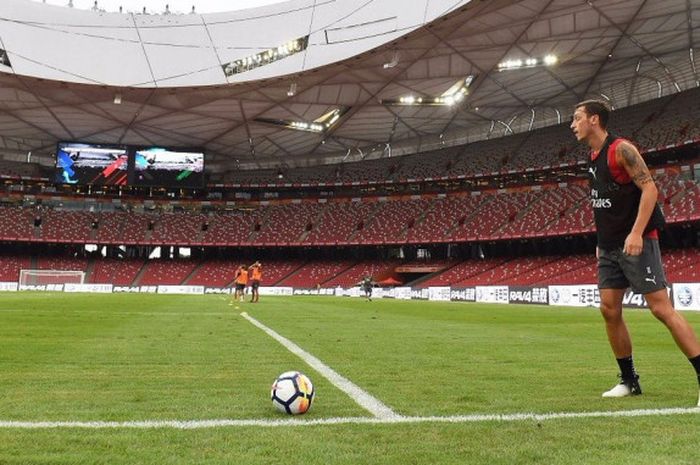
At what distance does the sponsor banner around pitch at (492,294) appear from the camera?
111 feet

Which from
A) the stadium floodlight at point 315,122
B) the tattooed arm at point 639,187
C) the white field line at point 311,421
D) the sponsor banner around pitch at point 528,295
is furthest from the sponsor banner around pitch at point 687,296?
the stadium floodlight at point 315,122

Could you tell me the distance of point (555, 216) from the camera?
52.0 metres

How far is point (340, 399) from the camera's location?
471 centimetres

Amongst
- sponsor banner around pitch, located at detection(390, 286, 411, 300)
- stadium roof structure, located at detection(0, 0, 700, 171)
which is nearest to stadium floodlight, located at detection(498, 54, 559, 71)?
stadium roof structure, located at detection(0, 0, 700, 171)

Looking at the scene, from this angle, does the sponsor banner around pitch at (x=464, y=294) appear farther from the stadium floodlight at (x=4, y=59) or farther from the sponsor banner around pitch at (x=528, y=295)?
the stadium floodlight at (x=4, y=59)

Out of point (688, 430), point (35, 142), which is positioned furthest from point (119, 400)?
point (35, 142)

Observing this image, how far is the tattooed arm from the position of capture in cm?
466

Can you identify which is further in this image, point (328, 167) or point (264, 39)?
point (328, 167)

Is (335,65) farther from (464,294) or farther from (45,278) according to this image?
(45,278)

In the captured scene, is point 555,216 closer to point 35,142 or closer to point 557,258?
point 557,258

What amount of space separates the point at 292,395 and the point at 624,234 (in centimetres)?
310

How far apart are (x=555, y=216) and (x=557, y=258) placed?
3.92m

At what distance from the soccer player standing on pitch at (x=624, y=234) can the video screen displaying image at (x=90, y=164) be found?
216ft

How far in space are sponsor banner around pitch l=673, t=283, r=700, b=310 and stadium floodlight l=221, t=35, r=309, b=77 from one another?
33562 millimetres
